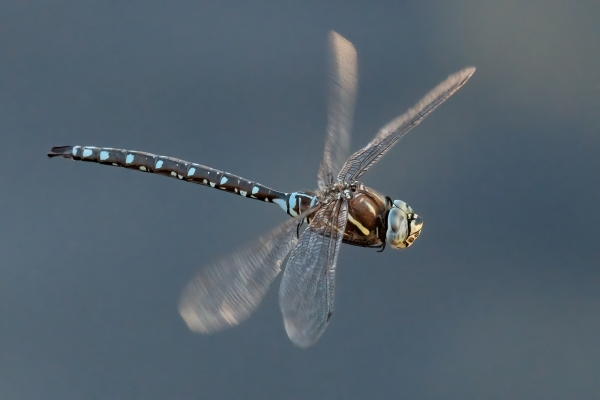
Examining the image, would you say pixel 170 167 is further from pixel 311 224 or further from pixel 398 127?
pixel 398 127

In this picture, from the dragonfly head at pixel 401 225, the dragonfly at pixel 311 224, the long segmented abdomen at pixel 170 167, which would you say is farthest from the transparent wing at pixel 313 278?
the long segmented abdomen at pixel 170 167

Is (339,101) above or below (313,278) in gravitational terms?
above

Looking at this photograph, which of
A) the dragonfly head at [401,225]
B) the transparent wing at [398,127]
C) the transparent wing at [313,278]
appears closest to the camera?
the transparent wing at [313,278]

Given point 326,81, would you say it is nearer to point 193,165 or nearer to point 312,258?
point 193,165

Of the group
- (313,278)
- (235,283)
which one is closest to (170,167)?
(235,283)

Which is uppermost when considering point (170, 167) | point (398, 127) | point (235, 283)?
point (398, 127)

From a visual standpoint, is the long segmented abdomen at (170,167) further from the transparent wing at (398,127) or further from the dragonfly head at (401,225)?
the dragonfly head at (401,225)
